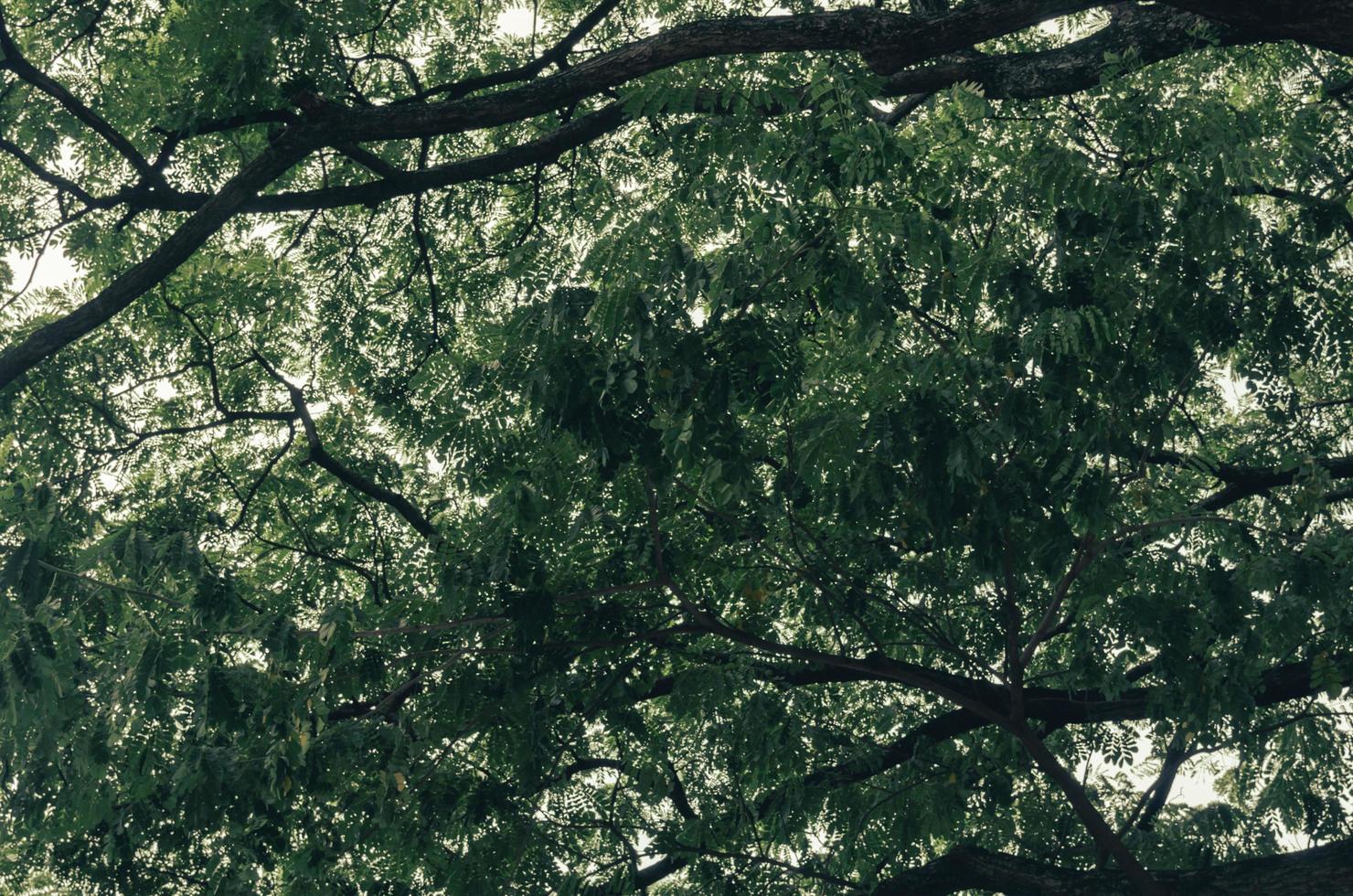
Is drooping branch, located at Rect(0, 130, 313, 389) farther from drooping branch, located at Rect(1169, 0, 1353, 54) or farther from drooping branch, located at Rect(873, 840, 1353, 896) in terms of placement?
drooping branch, located at Rect(873, 840, 1353, 896)

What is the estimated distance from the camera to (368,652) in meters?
7.03

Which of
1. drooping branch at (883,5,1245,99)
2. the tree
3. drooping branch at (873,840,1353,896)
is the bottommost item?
drooping branch at (873,840,1353,896)

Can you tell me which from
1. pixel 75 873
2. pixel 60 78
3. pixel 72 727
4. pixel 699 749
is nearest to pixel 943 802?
pixel 699 749

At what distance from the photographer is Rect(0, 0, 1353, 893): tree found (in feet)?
18.8

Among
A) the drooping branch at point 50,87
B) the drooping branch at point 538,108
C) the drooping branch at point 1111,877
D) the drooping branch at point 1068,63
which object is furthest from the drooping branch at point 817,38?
the drooping branch at point 1111,877

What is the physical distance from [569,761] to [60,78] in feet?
18.8

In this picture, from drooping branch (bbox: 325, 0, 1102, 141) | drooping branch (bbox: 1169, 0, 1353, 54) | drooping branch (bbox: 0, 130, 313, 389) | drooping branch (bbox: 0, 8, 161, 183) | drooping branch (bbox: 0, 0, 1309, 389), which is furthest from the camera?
drooping branch (bbox: 0, 8, 161, 183)

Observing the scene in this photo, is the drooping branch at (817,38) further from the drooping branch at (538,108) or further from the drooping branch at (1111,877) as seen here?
the drooping branch at (1111,877)

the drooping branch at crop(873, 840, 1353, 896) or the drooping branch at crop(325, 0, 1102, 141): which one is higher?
the drooping branch at crop(325, 0, 1102, 141)

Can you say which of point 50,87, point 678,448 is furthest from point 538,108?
point 50,87

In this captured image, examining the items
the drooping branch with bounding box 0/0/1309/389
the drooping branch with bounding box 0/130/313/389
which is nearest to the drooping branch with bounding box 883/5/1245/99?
the drooping branch with bounding box 0/0/1309/389

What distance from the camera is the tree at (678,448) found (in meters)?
5.72

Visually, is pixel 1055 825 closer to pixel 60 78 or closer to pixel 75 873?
pixel 75 873

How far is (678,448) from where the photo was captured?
222 inches
